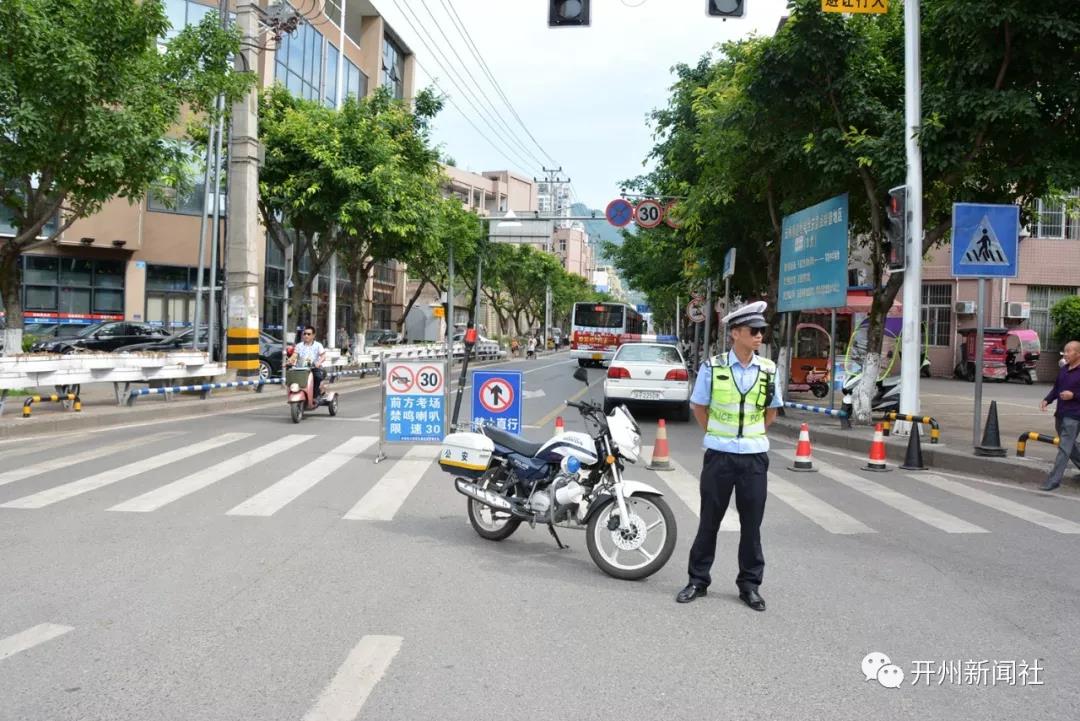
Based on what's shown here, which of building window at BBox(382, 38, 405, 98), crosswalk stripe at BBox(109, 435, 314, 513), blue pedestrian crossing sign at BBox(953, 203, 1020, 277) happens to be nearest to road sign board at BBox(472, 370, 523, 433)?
crosswalk stripe at BBox(109, 435, 314, 513)

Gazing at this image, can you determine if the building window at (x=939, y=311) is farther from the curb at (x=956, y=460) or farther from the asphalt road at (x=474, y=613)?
the asphalt road at (x=474, y=613)

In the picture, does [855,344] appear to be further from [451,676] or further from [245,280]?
[451,676]

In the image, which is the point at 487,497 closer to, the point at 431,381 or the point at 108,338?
the point at 431,381

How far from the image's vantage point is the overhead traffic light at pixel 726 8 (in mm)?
9961

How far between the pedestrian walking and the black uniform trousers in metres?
6.54

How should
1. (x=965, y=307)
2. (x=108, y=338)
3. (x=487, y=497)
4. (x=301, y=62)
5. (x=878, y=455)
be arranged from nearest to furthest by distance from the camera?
(x=487, y=497)
(x=878, y=455)
(x=108, y=338)
(x=301, y=62)
(x=965, y=307)

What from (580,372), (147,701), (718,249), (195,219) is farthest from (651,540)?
(195,219)

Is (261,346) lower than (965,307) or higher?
lower

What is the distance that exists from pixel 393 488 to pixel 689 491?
3.13 meters

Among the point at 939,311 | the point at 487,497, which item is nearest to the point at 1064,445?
the point at 487,497

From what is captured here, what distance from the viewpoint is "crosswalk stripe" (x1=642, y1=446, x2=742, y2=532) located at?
330 inches

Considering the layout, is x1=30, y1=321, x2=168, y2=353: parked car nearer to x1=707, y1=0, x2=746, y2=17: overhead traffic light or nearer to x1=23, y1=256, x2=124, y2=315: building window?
x1=23, y1=256, x2=124, y2=315: building window

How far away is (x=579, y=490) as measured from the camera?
6695mm

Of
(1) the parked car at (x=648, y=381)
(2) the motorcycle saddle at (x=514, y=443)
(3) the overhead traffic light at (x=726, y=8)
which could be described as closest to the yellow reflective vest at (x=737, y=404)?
(2) the motorcycle saddle at (x=514, y=443)
